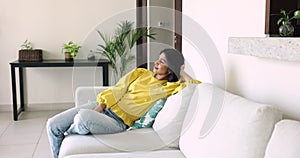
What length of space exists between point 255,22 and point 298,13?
13.6 inches

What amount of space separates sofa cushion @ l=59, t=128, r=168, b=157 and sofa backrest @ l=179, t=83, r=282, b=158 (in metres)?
0.23

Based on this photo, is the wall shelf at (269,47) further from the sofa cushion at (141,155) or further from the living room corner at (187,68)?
the sofa cushion at (141,155)

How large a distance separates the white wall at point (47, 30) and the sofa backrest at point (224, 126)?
124 inches

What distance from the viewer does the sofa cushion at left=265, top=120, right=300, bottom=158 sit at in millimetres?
1075

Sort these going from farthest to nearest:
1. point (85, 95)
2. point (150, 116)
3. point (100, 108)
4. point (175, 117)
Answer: point (85, 95) → point (100, 108) → point (150, 116) → point (175, 117)

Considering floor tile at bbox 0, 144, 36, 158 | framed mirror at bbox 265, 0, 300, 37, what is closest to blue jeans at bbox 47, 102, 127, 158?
floor tile at bbox 0, 144, 36, 158

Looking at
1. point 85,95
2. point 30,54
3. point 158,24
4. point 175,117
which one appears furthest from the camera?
point 158,24

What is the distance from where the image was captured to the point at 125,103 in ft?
8.35

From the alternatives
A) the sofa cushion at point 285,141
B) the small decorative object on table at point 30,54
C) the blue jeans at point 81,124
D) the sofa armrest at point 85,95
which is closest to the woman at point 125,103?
the blue jeans at point 81,124

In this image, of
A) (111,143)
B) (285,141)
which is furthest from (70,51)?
(285,141)

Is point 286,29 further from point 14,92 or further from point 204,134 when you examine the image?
point 14,92

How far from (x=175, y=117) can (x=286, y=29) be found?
857 mm

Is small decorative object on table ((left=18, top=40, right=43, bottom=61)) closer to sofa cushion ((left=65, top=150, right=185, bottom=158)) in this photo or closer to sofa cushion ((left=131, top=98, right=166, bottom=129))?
sofa cushion ((left=131, top=98, right=166, bottom=129))

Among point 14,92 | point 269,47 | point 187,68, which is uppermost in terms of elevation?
point 269,47
